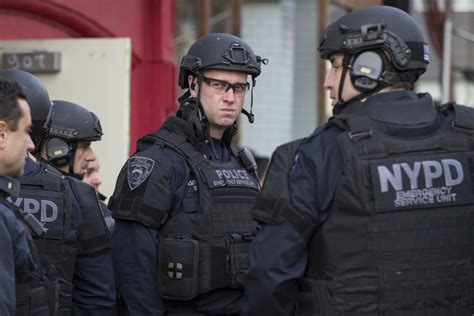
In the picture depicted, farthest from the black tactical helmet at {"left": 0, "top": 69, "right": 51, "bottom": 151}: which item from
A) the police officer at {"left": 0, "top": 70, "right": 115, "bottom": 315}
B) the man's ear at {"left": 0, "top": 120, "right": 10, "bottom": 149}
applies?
the man's ear at {"left": 0, "top": 120, "right": 10, "bottom": 149}

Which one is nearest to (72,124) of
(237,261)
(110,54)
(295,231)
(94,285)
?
(94,285)

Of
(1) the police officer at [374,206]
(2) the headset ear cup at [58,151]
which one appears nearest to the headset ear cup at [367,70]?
(1) the police officer at [374,206]

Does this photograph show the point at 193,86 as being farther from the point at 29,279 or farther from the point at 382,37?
the point at 29,279

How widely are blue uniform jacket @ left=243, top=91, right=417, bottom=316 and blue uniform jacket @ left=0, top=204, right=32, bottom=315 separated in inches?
32.5

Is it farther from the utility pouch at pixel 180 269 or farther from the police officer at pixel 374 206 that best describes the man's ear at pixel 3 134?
the utility pouch at pixel 180 269

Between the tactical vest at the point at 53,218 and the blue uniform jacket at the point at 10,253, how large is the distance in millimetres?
785

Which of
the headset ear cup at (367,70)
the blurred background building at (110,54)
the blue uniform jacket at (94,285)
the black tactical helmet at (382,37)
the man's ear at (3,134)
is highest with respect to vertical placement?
the blurred background building at (110,54)

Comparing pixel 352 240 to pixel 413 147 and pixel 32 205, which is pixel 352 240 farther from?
pixel 32 205

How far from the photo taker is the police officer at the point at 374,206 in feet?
11.8

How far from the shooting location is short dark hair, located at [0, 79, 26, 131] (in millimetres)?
3479

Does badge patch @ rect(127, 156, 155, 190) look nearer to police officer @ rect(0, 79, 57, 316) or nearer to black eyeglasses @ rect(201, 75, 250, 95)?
black eyeglasses @ rect(201, 75, 250, 95)

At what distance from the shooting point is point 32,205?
14.1ft

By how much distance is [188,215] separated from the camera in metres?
4.57

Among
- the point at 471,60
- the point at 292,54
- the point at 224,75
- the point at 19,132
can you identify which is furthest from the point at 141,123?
the point at 471,60
